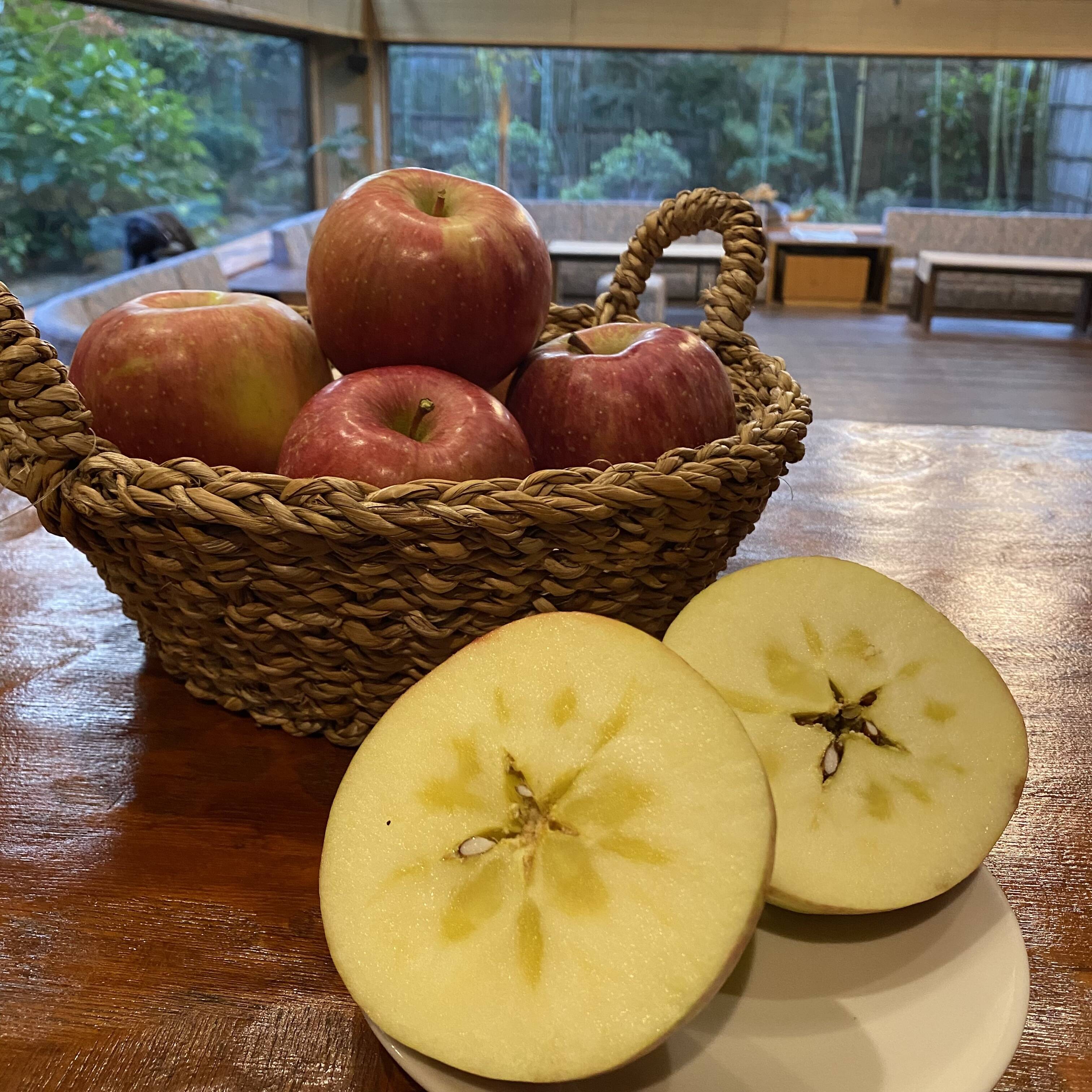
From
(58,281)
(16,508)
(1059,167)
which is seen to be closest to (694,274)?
(1059,167)

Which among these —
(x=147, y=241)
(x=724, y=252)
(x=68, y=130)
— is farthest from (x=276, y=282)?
(x=724, y=252)

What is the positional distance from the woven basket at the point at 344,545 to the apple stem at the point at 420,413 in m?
0.14

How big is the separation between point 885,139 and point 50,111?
6121 millimetres

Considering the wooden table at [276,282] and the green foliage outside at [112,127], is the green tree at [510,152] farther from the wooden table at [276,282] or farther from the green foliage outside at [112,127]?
the wooden table at [276,282]

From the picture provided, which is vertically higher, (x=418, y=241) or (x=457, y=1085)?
(x=418, y=241)

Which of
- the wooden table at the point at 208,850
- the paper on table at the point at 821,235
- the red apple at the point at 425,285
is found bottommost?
the wooden table at the point at 208,850

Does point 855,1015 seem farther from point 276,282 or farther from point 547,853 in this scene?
point 276,282

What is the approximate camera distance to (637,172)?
759 cm

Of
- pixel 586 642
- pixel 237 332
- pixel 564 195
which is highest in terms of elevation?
pixel 564 195

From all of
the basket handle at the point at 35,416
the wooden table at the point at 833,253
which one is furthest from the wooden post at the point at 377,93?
the basket handle at the point at 35,416

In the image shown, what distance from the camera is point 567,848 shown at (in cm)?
38

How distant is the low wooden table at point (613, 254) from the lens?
6.02 meters

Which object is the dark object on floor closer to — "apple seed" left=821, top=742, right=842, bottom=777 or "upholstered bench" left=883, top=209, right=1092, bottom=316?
"apple seed" left=821, top=742, right=842, bottom=777

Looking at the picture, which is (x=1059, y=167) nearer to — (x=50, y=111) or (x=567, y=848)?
(x=50, y=111)
